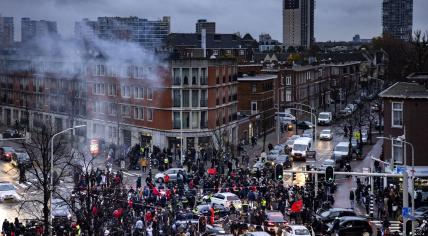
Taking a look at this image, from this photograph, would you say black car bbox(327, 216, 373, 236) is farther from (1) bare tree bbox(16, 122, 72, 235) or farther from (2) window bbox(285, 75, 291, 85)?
(2) window bbox(285, 75, 291, 85)

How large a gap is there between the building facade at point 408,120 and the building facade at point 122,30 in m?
25.1

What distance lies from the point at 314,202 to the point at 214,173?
32.2 feet

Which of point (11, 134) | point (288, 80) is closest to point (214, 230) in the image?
point (11, 134)

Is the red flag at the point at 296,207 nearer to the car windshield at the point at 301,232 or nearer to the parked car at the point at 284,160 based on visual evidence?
the car windshield at the point at 301,232

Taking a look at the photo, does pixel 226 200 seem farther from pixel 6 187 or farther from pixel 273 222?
pixel 6 187

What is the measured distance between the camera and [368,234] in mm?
35531

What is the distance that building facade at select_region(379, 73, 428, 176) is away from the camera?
150 ft

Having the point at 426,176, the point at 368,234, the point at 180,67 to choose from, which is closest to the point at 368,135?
the point at 180,67

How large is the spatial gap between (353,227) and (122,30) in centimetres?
3882

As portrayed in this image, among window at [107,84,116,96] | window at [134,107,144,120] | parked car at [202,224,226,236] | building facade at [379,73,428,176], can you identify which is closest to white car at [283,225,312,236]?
parked car at [202,224,226,236]

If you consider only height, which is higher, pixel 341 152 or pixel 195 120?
pixel 195 120

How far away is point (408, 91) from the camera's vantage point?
47000 millimetres

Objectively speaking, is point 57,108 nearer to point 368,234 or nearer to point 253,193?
point 253,193

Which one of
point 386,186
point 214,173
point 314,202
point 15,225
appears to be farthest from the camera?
point 214,173
